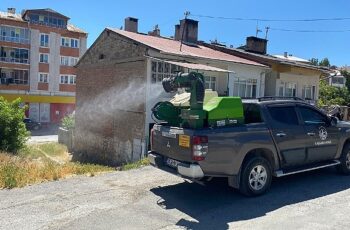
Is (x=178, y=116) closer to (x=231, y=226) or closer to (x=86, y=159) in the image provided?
(x=231, y=226)

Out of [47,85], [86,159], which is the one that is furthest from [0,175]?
[47,85]

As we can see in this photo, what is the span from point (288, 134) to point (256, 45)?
914 inches

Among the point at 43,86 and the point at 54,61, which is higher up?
the point at 54,61

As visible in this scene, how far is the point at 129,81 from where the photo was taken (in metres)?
18.2

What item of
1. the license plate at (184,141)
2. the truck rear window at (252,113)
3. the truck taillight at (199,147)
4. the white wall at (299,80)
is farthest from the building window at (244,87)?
the truck taillight at (199,147)

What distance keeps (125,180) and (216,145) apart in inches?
103

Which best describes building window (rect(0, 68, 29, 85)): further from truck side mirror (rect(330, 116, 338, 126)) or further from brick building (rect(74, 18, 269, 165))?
truck side mirror (rect(330, 116, 338, 126))

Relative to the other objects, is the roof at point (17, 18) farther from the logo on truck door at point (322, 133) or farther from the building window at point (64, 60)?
the logo on truck door at point (322, 133)

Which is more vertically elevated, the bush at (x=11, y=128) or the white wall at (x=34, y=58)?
the white wall at (x=34, y=58)

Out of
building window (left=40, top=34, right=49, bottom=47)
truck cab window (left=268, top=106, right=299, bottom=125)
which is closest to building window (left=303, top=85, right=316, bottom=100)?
truck cab window (left=268, top=106, right=299, bottom=125)

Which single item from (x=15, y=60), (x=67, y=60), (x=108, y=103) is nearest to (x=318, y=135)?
(x=108, y=103)

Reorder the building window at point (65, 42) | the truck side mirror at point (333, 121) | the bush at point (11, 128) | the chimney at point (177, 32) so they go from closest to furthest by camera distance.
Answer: the truck side mirror at point (333, 121) < the bush at point (11, 128) < the chimney at point (177, 32) < the building window at point (65, 42)

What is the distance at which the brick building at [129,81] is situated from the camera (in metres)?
16.9

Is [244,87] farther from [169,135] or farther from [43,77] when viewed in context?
[43,77]
